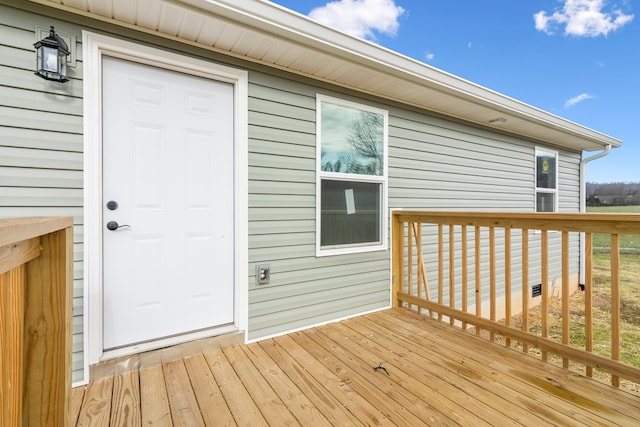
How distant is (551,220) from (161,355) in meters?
2.91

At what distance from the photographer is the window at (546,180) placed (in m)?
5.32

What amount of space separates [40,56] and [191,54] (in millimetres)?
896

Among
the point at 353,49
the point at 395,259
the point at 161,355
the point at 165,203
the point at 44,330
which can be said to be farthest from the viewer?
the point at 395,259

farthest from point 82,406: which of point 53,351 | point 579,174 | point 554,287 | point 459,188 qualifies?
point 579,174

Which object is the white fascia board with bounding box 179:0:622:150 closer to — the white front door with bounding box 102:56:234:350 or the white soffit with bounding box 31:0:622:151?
the white soffit with bounding box 31:0:622:151

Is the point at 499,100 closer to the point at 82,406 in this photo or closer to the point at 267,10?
the point at 267,10

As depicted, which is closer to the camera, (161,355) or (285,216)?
(161,355)

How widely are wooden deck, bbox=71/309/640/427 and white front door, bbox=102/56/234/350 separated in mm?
365

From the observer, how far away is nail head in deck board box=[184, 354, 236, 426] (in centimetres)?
161

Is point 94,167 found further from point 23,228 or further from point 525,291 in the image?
point 525,291

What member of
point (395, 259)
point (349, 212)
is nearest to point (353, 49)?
point (349, 212)

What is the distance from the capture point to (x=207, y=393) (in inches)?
71.6

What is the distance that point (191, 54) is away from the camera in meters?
2.29

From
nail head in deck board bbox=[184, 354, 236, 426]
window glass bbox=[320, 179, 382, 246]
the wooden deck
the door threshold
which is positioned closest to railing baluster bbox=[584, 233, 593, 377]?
the wooden deck
